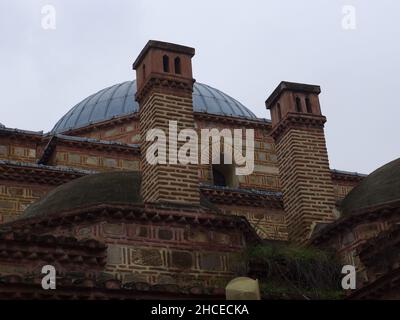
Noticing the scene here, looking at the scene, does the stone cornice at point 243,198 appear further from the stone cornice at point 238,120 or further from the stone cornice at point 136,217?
the stone cornice at point 136,217

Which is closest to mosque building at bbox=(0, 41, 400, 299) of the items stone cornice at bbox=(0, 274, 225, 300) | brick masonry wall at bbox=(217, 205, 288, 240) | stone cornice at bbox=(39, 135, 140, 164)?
stone cornice at bbox=(0, 274, 225, 300)

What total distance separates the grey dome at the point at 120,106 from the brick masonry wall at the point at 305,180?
9.24 metres

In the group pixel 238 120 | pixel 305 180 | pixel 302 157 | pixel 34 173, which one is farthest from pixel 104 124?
pixel 305 180

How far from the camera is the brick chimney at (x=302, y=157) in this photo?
49.9 feet

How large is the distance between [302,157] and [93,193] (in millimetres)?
4771

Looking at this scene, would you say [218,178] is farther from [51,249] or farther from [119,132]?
[51,249]

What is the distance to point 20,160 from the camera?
2080 cm

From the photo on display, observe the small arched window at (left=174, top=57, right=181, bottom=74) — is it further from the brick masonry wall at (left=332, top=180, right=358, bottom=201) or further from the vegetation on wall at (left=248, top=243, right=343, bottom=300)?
the brick masonry wall at (left=332, top=180, right=358, bottom=201)

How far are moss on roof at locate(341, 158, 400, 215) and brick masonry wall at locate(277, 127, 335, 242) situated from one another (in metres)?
0.52

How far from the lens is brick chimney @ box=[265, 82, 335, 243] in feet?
49.9

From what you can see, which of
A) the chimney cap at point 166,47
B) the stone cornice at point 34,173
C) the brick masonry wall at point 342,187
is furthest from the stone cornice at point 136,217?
the brick masonry wall at point 342,187

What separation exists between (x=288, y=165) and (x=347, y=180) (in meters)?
8.65
